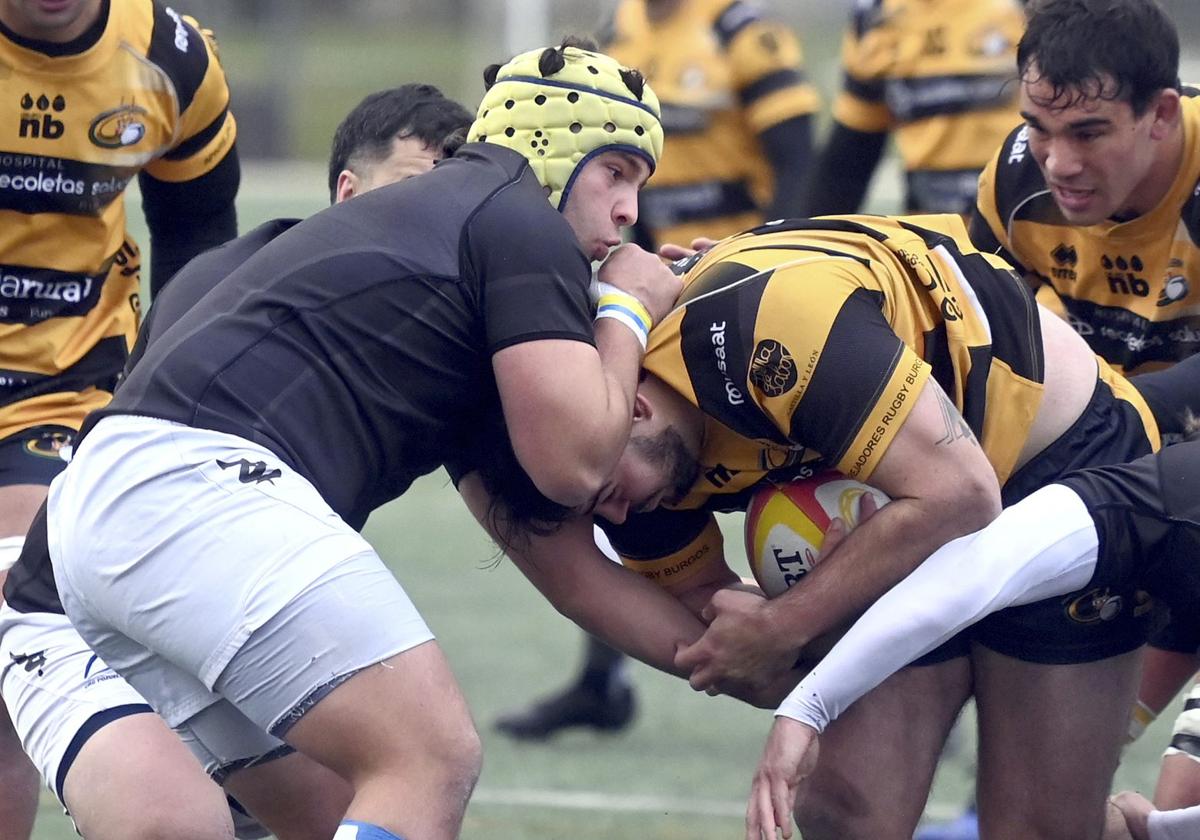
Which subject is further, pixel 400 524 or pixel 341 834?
pixel 400 524

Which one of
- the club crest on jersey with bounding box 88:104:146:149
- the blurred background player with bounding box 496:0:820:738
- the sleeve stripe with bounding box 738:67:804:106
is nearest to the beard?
the club crest on jersey with bounding box 88:104:146:149

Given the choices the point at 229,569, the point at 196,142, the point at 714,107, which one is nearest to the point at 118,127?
the point at 196,142

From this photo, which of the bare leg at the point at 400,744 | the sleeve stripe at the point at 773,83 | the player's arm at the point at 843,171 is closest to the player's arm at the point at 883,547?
the bare leg at the point at 400,744

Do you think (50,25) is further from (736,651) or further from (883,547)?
(883,547)

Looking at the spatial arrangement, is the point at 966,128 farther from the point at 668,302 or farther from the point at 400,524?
the point at 400,524

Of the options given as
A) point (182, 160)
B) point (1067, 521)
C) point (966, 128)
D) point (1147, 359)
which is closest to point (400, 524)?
point (966, 128)

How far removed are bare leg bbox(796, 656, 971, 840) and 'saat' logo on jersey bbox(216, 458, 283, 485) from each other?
149 centimetres

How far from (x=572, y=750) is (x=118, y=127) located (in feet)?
8.97

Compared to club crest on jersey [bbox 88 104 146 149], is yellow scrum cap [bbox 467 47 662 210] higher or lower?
higher

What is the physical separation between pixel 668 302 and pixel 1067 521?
939mm

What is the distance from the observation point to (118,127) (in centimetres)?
479

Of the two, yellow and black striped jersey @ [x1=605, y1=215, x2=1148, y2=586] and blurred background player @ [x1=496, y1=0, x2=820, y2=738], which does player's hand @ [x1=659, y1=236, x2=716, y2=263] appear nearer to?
yellow and black striped jersey @ [x1=605, y1=215, x2=1148, y2=586]

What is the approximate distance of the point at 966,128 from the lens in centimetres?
654

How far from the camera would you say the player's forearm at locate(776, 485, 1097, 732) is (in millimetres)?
3697
